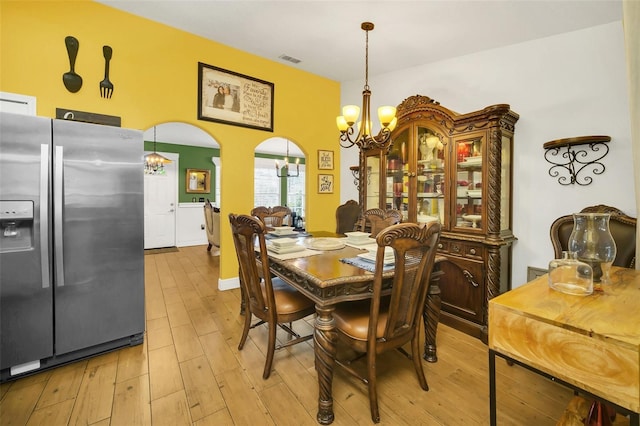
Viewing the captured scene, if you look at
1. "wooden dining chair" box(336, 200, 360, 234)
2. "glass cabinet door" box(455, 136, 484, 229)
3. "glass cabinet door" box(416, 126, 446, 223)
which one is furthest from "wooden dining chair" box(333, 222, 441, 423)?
"wooden dining chair" box(336, 200, 360, 234)

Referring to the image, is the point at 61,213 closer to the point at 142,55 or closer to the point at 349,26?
the point at 142,55

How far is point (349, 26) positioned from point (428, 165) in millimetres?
1649

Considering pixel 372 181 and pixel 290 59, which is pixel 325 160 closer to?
pixel 372 181

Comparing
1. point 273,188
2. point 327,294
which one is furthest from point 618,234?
point 273,188

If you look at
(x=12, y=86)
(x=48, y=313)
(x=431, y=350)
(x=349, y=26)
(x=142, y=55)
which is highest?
(x=349, y=26)

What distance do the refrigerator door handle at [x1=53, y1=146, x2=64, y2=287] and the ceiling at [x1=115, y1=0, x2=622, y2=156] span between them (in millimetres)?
1774

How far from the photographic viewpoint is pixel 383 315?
1.63m

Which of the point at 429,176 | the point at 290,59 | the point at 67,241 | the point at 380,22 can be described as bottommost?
the point at 67,241

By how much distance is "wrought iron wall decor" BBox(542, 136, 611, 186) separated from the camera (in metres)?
2.25

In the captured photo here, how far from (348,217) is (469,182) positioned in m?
1.60

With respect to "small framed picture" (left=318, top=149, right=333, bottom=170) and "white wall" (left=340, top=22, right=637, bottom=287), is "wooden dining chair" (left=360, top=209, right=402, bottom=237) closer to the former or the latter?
"white wall" (left=340, top=22, right=637, bottom=287)

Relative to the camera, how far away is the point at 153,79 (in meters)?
2.88

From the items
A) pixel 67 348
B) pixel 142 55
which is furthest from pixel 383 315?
pixel 142 55

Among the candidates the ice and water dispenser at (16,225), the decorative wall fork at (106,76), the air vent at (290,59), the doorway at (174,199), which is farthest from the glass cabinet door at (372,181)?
the doorway at (174,199)
